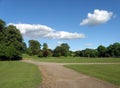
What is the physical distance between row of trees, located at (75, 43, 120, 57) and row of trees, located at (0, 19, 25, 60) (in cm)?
9085

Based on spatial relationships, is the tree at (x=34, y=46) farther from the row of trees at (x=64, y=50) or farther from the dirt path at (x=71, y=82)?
the dirt path at (x=71, y=82)

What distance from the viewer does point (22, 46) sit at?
243 ft

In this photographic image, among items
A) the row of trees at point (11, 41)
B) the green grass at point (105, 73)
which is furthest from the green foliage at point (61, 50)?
the green grass at point (105, 73)

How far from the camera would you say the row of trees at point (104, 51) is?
153 meters

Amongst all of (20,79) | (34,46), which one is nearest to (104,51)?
(34,46)

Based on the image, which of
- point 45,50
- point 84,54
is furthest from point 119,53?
→ point 45,50

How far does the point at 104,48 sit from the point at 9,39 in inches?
3999

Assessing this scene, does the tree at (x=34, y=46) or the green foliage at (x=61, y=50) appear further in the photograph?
the green foliage at (x=61, y=50)

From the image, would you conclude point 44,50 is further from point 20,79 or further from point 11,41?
point 20,79

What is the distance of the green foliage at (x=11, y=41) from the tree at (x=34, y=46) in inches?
2599

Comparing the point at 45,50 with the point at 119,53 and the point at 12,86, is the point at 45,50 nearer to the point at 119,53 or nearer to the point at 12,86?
the point at 119,53

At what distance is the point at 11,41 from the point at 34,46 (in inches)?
2851

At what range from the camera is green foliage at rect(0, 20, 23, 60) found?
72.2m

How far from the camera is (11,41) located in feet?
243
